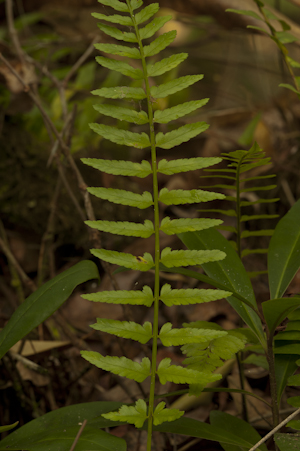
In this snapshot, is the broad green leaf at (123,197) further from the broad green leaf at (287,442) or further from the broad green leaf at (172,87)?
the broad green leaf at (287,442)

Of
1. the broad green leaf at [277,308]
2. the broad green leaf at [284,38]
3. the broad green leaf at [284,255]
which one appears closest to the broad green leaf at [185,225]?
the broad green leaf at [277,308]

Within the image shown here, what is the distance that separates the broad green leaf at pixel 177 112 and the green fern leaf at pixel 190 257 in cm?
32

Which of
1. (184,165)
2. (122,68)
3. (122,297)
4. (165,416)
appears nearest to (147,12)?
(122,68)

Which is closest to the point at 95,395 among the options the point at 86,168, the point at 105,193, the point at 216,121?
the point at 105,193

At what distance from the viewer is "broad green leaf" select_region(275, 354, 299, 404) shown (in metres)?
1.13

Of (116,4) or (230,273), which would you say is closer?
(116,4)

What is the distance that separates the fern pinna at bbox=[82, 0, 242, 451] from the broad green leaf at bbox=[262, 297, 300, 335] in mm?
125

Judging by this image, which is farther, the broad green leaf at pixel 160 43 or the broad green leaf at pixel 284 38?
the broad green leaf at pixel 284 38

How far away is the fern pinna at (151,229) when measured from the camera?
906mm

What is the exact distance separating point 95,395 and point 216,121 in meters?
2.69

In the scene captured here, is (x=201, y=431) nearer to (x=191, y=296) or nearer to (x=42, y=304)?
(x=191, y=296)

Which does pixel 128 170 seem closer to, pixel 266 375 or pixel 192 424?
pixel 192 424

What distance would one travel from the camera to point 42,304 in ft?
3.46

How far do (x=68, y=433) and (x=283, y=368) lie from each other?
609mm
